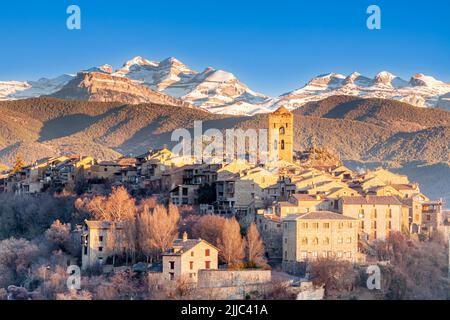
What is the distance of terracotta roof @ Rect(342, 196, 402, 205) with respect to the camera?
59.7 m

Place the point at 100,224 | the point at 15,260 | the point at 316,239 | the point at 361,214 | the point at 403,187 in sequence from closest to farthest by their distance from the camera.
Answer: the point at 316,239 → the point at 100,224 → the point at 361,214 → the point at 15,260 → the point at 403,187

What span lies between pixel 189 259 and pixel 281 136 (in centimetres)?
3422

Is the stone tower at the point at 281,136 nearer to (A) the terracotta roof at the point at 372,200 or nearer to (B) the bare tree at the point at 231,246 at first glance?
(A) the terracotta roof at the point at 372,200

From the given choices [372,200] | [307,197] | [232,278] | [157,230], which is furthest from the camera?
[372,200]

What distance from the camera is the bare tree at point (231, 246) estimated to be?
54.3 meters

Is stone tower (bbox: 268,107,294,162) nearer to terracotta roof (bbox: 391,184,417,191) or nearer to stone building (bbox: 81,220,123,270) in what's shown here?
terracotta roof (bbox: 391,184,417,191)

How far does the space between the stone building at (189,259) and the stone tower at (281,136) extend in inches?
1187

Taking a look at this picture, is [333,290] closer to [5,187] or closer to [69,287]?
[69,287]

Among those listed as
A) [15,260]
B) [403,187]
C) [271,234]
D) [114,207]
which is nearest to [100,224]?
[114,207]

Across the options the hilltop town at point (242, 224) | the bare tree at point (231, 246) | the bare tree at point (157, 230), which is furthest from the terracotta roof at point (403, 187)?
the bare tree at point (231, 246)

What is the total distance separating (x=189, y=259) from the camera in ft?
171

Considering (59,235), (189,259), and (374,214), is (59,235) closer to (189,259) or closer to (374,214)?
(189,259)

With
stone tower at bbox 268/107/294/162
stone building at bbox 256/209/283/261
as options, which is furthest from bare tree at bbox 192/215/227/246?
stone tower at bbox 268/107/294/162
